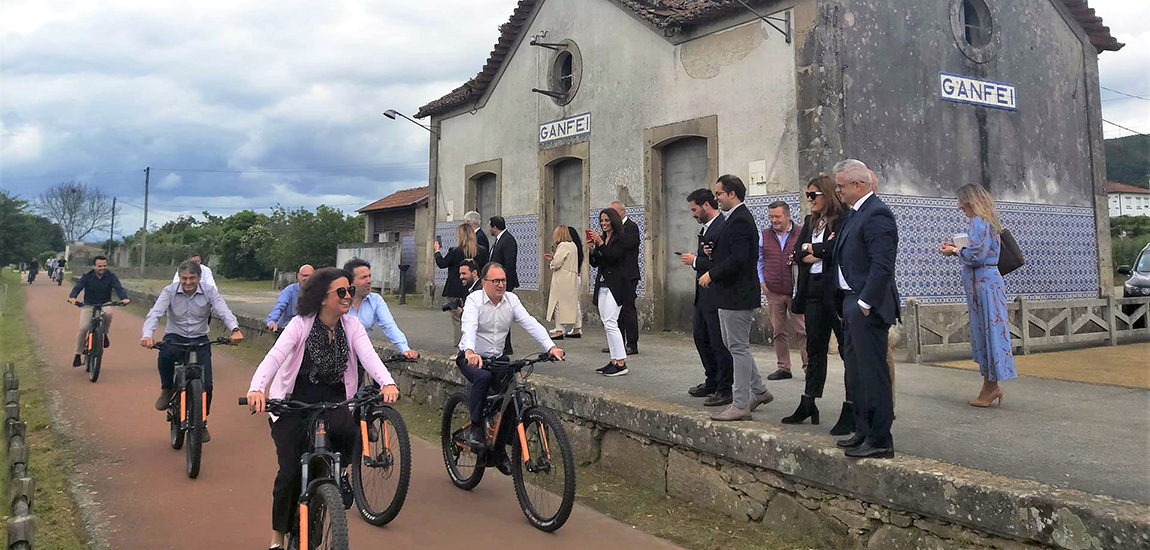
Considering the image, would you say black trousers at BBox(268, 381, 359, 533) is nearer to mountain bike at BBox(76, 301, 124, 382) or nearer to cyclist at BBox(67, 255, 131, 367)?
mountain bike at BBox(76, 301, 124, 382)

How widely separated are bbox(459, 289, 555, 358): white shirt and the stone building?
18.6ft

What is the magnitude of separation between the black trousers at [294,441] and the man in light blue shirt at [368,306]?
5.15 feet

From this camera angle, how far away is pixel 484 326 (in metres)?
5.73

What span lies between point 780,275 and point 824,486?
10.5ft

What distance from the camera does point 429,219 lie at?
18.8m

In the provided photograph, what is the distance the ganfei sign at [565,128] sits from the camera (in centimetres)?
1405

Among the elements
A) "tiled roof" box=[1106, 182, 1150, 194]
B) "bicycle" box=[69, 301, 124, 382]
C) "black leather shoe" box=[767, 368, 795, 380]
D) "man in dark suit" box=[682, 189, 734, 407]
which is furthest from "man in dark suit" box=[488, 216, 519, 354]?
"tiled roof" box=[1106, 182, 1150, 194]

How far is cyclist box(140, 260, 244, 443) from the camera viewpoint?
23.0 ft

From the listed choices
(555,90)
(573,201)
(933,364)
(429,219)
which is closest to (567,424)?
(933,364)

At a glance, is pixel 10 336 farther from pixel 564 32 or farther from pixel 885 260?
pixel 885 260

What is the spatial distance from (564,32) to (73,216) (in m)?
95.2

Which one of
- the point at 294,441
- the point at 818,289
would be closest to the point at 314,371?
the point at 294,441

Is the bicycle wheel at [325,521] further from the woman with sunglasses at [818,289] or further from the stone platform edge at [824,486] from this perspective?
the woman with sunglasses at [818,289]

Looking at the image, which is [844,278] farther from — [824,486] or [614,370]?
[614,370]
